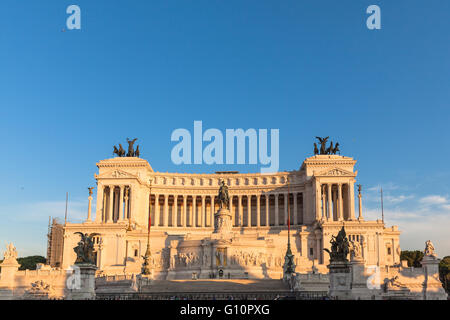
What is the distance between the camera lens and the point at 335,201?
10406cm

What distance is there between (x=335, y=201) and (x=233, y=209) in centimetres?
2284

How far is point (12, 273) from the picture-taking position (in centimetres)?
5238

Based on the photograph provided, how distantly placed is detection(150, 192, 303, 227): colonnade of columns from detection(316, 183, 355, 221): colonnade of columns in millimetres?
6894

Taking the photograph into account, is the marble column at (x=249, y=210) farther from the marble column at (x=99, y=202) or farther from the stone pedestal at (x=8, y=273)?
the stone pedestal at (x=8, y=273)

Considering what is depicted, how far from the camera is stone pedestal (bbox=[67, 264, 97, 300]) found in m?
42.2

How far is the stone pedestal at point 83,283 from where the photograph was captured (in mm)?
42156

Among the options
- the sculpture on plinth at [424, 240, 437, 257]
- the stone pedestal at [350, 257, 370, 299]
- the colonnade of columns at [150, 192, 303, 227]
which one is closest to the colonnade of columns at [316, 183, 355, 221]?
the colonnade of columns at [150, 192, 303, 227]

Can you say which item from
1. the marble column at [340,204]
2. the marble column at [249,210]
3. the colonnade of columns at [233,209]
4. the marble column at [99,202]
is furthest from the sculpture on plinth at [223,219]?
the marble column at [99,202]

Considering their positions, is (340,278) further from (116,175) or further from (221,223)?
(116,175)

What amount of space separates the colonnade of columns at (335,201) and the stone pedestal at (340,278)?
55.2m

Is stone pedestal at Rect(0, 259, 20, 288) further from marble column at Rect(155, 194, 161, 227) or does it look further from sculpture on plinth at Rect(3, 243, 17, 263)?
marble column at Rect(155, 194, 161, 227)

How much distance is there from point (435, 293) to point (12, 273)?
40096mm

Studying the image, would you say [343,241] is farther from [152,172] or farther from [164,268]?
[152,172]
